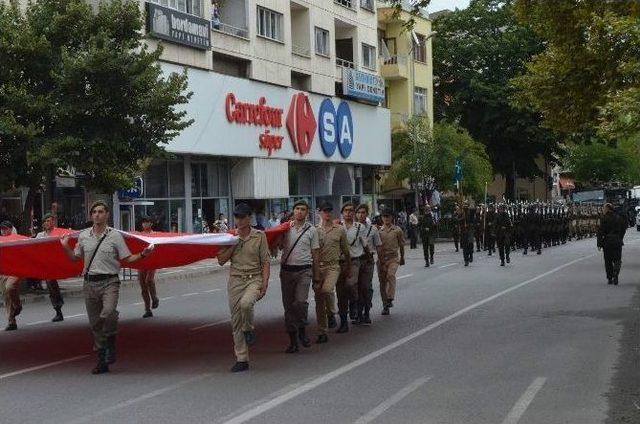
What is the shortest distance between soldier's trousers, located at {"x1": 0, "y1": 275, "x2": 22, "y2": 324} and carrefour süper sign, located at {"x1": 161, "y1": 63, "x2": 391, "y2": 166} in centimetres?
1668

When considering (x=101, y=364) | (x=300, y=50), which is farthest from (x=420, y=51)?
(x=101, y=364)

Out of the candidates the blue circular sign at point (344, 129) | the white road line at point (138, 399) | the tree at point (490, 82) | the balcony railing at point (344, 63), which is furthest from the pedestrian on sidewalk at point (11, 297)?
the tree at point (490, 82)

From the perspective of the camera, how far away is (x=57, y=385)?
11102 millimetres

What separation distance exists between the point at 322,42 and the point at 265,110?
322 inches

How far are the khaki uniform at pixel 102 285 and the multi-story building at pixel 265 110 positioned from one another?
21.5 metres

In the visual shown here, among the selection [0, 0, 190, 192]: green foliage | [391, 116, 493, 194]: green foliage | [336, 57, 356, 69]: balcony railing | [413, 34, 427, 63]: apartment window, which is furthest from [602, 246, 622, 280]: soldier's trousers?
[413, 34, 427, 63]: apartment window

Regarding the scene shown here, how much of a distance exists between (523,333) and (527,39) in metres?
53.5

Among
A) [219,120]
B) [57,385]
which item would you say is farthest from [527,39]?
[57,385]

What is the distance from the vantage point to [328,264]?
47.5ft

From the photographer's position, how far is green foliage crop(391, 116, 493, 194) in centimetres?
5544

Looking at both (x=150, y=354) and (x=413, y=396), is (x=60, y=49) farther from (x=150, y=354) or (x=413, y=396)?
(x=413, y=396)

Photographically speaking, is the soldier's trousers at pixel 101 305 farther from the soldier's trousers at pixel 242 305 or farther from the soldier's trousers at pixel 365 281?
the soldier's trousers at pixel 365 281

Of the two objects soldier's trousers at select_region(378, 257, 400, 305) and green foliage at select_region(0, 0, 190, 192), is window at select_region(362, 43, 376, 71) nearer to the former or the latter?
green foliage at select_region(0, 0, 190, 192)

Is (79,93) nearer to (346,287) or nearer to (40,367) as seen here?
(346,287)
